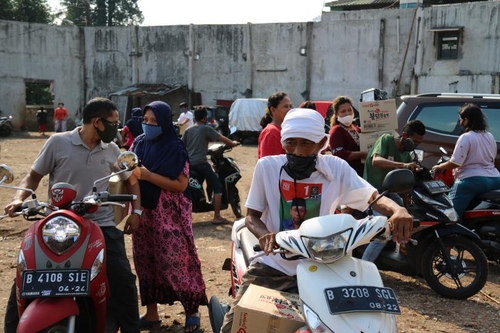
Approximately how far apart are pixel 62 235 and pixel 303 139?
136 cm

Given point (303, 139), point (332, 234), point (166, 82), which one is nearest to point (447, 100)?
Result: point (303, 139)

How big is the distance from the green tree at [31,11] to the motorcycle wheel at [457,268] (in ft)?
125

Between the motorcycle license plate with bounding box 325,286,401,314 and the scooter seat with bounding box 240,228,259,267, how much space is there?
987mm

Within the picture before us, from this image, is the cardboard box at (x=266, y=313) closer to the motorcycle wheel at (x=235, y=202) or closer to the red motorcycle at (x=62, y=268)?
the red motorcycle at (x=62, y=268)

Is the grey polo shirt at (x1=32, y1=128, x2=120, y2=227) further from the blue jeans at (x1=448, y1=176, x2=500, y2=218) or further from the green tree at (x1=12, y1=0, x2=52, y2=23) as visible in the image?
the green tree at (x1=12, y1=0, x2=52, y2=23)

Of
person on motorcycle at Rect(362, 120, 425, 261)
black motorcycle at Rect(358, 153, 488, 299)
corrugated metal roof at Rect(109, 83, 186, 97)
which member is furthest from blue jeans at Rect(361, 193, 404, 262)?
corrugated metal roof at Rect(109, 83, 186, 97)

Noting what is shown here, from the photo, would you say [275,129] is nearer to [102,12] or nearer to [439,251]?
[439,251]

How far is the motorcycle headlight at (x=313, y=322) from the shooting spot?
7.24ft

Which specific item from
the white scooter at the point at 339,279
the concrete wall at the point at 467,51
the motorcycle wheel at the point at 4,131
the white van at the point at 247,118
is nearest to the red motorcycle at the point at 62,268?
the white scooter at the point at 339,279

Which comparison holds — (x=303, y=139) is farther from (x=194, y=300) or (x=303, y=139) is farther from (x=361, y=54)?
(x=361, y=54)

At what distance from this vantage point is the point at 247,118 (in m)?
23.7

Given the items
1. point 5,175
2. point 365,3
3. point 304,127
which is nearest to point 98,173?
point 5,175

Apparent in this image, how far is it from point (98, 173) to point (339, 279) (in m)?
1.91

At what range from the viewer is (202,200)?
8312 mm
